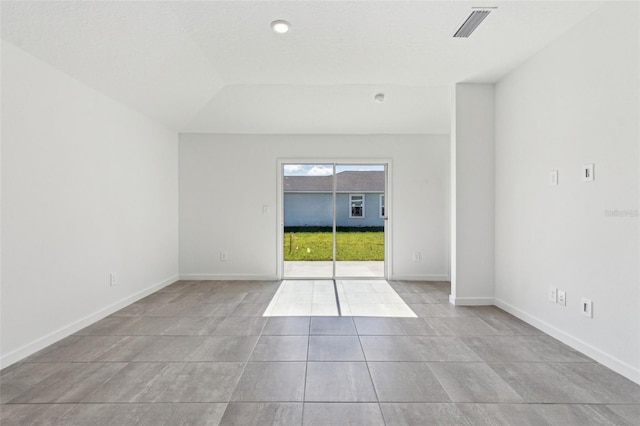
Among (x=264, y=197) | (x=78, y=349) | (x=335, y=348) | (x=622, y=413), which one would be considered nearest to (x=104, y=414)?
(x=78, y=349)

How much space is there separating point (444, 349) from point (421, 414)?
94cm

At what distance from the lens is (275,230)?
5172 millimetres

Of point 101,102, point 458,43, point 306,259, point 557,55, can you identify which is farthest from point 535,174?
point 101,102

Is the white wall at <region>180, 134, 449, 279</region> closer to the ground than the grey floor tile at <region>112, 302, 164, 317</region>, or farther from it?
farther from it

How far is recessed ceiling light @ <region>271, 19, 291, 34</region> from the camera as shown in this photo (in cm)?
265

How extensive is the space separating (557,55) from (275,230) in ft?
13.1

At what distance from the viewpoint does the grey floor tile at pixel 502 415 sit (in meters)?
1.68

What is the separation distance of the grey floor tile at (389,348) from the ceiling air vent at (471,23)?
2669 millimetres

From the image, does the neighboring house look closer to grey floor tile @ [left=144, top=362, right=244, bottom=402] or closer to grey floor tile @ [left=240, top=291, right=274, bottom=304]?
grey floor tile @ [left=240, top=291, right=274, bottom=304]

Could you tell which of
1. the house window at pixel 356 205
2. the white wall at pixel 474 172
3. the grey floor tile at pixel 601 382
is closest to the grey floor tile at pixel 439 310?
the white wall at pixel 474 172

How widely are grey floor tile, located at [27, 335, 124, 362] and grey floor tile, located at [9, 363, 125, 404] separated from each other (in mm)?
141

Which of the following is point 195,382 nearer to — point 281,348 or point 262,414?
point 262,414

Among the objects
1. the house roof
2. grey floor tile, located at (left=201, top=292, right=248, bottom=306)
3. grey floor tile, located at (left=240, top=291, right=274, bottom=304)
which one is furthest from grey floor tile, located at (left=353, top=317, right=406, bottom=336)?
the house roof

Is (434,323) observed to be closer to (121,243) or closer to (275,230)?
(275,230)
